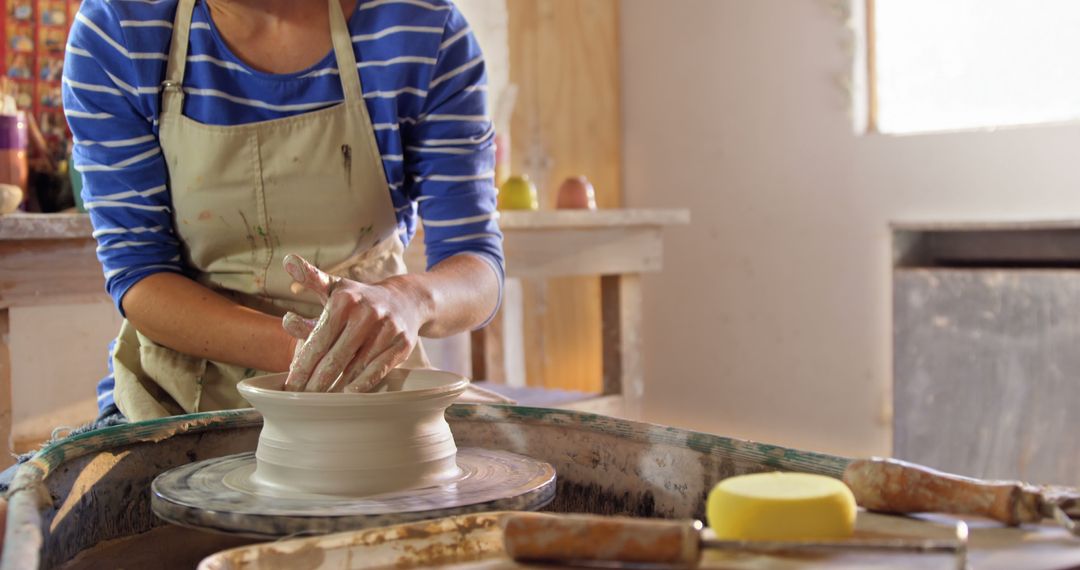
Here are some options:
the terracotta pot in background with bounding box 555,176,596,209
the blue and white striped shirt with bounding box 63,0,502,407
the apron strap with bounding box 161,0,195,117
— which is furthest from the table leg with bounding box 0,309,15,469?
the terracotta pot in background with bounding box 555,176,596,209

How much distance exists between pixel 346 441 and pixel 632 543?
0.39 m

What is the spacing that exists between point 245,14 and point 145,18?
13cm

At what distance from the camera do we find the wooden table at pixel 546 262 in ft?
6.15

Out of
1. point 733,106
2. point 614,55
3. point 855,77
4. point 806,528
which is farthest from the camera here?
point 614,55

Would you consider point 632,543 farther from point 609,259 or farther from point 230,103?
point 609,259

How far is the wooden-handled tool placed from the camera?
76 centimetres

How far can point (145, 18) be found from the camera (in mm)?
1362

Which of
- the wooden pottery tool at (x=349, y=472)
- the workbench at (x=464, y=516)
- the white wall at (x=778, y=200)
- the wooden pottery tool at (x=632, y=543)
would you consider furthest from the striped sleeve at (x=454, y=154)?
the white wall at (x=778, y=200)

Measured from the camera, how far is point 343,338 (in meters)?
1.01

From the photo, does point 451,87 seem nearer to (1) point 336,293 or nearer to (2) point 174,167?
(2) point 174,167

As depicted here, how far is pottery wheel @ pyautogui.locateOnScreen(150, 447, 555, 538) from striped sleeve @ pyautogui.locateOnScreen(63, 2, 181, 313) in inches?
18.0

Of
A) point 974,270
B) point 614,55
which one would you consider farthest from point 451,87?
point 614,55

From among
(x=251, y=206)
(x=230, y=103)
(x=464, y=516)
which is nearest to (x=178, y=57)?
(x=230, y=103)

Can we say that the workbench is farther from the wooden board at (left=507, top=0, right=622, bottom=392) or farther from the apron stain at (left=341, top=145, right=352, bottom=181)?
the wooden board at (left=507, top=0, right=622, bottom=392)
